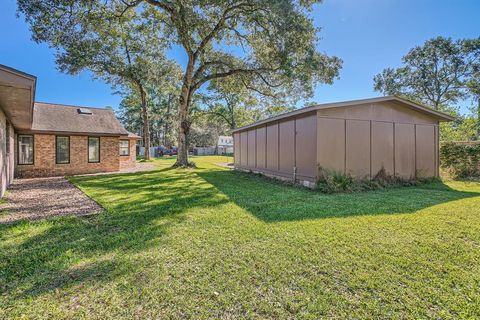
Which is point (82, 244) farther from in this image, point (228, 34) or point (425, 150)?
point (228, 34)

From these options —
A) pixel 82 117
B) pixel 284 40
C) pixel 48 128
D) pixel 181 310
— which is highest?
pixel 284 40

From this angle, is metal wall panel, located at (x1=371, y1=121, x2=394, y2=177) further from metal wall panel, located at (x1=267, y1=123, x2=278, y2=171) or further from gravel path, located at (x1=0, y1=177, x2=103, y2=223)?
gravel path, located at (x1=0, y1=177, x2=103, y2=223)

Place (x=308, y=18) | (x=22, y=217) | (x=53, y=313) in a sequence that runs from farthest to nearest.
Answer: (x=308, y=18)
(x=22, y=217)
(x=53, y=313)

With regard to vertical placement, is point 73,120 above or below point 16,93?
above

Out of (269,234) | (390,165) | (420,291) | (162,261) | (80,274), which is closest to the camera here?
(420,291)

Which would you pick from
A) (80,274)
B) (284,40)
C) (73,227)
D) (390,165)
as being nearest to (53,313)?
(80,274)

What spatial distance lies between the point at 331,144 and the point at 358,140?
1249 millimetres

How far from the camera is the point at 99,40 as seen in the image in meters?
14.6

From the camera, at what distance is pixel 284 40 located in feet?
36.4

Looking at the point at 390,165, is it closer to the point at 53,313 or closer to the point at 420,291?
the point at 420,291

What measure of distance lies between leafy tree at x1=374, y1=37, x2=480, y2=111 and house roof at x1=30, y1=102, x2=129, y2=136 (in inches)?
1059

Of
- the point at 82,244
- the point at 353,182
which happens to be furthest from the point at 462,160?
the point at 82,244

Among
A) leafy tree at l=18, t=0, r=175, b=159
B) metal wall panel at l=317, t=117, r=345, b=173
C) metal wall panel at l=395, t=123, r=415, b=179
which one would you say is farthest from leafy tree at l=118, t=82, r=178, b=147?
metal wall panel at l=395, t=123, r=415, b=179

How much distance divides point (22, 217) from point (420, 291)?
658 centimetres
